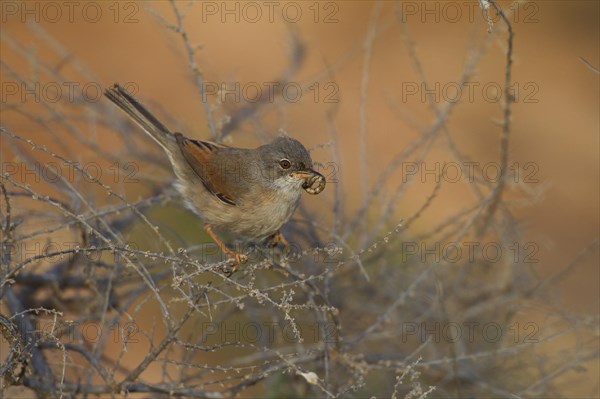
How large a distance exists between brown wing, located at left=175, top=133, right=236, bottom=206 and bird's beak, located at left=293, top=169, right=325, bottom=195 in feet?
1.84

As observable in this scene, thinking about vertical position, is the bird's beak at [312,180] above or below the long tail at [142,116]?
below

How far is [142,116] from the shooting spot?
20.2 ft

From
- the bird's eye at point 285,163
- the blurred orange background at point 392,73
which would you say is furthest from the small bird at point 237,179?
the blurred orange background at point 392,73

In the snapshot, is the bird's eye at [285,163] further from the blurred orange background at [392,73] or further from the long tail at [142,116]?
the blurred orange background at [392,73]

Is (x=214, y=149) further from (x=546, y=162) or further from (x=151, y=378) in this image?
(x=546, y=162)

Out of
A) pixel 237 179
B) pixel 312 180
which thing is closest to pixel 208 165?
pixel 237 179

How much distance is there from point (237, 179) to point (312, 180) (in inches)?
25.2

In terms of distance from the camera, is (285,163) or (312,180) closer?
(312,180)

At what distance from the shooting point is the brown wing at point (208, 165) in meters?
5.74

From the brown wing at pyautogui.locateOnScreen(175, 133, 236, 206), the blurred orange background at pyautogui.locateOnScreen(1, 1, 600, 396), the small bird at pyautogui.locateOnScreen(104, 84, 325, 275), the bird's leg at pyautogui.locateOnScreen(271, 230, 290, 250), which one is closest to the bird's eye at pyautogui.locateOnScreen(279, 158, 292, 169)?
the small bird at pyautogui.locateOnScreen(104, 84, 325, 275)

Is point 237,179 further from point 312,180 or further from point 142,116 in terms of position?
point 142,116

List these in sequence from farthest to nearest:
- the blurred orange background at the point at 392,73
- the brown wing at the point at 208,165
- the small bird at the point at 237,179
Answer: the blurred orange background at the point at 392,73 → the brown wing at the point at 208,165 → the small bird at the point at 237,179

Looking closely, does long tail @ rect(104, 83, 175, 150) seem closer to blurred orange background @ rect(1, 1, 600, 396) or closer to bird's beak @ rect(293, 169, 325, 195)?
bird's beak @ rect(293, 169, 325, 195)

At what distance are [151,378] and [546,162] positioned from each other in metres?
5.61
